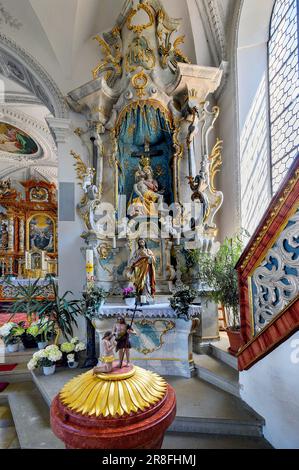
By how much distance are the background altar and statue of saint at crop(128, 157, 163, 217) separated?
204 cm

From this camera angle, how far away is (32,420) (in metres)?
2.79

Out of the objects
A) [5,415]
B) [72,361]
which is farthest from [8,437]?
[72,361]

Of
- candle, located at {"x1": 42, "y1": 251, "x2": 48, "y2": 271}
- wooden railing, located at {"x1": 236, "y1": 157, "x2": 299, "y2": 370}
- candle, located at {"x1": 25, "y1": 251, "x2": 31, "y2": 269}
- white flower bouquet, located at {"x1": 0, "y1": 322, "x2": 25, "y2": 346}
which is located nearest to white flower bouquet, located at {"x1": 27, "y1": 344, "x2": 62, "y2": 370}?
white flower bouquet, located at {"x1": 0, "y1": 322, "x2": 25, "y2": 346}

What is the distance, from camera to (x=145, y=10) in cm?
523

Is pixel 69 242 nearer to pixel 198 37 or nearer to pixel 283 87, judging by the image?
pixel 283 87

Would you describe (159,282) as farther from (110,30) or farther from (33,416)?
(110,30)

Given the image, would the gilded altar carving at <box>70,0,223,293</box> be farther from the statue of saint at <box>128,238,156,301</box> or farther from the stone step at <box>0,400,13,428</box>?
the stone step at <box>0,400,13,428</box>

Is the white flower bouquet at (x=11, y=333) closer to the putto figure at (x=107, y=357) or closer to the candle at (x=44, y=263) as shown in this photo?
the putto figure at (x=107, y=357)

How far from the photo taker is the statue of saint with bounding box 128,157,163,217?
496 cm

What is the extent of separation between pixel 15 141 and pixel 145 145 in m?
8.40

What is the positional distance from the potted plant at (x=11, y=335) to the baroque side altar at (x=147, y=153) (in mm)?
1710

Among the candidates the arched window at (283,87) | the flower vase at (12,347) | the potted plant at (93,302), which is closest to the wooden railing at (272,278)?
the potted plant at (93,302)

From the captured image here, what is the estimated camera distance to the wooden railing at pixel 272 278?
5.91 ft

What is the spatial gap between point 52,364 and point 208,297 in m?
2.58
